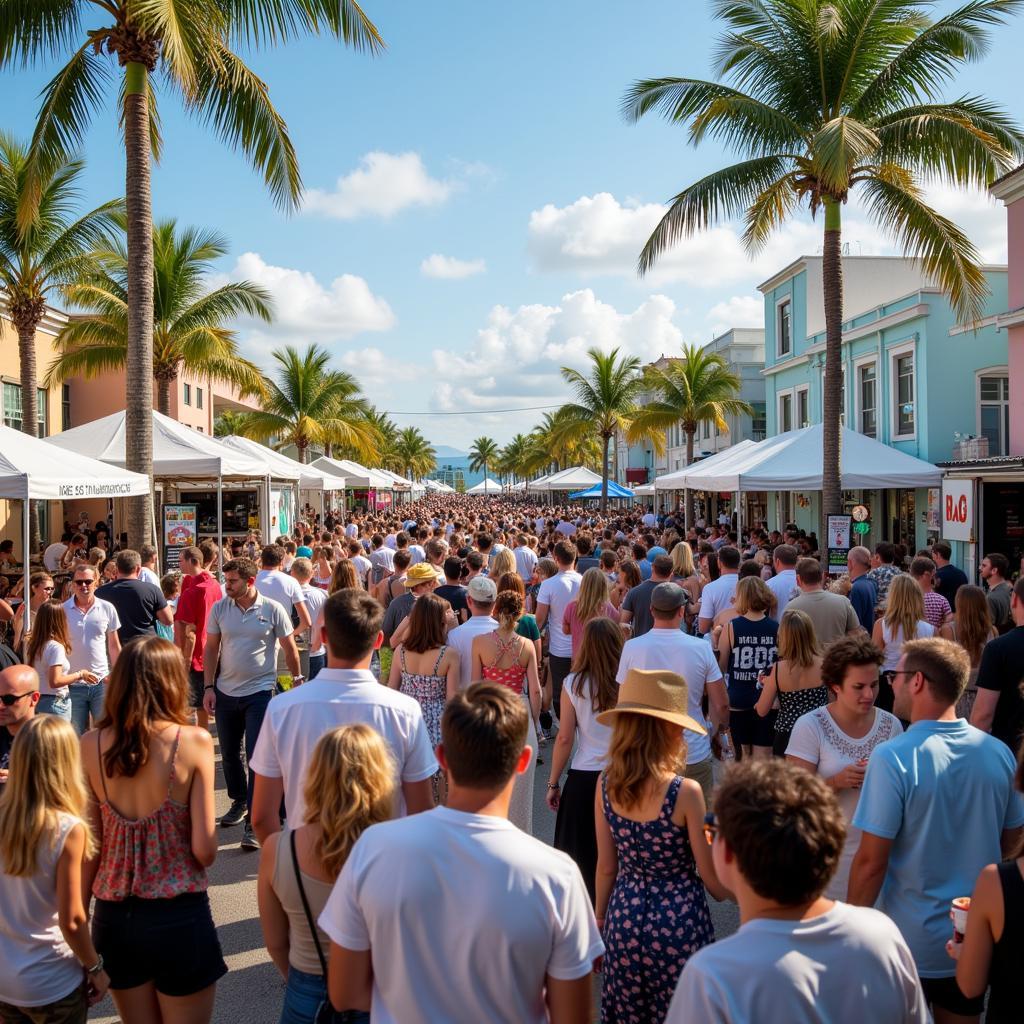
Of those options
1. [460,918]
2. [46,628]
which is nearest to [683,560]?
[46,628]

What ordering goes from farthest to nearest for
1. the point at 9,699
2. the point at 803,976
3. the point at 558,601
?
the point at 558,601
the point at 9,699
the point at 803,976

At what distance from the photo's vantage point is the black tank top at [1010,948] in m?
2.21

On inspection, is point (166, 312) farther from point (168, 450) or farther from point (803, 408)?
point (803, 408)

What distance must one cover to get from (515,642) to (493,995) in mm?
3532

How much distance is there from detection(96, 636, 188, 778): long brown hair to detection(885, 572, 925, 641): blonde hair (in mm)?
5049

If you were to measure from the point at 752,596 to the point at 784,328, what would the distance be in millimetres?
23711

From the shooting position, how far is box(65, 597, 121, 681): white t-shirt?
21.5 ft

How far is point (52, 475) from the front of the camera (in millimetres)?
9602

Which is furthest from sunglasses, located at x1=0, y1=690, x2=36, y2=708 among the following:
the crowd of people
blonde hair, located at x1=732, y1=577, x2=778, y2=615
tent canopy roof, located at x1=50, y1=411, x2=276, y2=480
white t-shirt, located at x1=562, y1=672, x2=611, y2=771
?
tent canopy roof, located at x1=50, y1=411, x2=276, y2=480

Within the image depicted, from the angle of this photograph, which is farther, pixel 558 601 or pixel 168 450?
pixel 168 450

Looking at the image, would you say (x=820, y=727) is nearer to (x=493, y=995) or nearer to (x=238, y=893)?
(x=493, y=995)

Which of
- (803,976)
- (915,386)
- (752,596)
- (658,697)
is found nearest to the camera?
(803,976)

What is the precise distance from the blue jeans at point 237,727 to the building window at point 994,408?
59.3 feet

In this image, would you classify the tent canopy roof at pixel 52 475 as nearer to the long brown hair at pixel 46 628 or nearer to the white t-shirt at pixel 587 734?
the long brown hair at pixel 46 628
